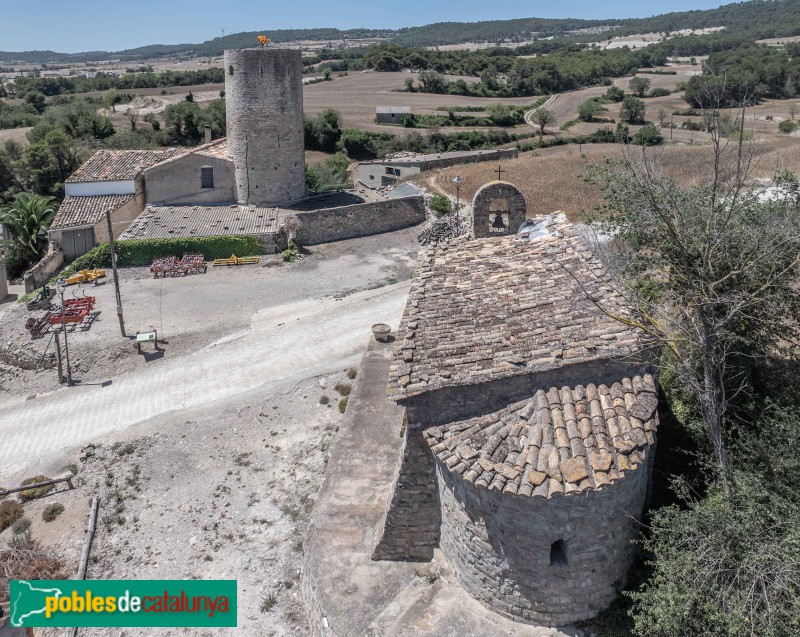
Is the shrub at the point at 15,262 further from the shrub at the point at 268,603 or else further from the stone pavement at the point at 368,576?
the shrub at the point at 268,603

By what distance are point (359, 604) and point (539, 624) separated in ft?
8.44

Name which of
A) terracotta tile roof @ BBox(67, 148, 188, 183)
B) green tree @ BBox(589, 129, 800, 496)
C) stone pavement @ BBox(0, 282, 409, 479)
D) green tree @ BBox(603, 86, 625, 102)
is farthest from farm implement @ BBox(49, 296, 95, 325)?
green tree @ BBox(603, 86, 625, 102)

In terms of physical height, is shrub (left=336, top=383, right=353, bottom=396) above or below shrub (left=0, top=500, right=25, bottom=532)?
above

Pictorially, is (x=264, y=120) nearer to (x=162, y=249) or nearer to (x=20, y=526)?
(x=162, y=249)

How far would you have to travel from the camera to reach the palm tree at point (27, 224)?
107 feet

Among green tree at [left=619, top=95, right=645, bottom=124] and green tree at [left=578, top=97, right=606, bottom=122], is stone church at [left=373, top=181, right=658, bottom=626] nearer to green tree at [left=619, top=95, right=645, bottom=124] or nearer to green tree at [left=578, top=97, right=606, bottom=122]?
green tree at [left=619, top=95, right=645, bottom=124]

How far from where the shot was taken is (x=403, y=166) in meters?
43.8

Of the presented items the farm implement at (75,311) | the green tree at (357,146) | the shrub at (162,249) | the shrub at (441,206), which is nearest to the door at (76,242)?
the shrub at (162,249)

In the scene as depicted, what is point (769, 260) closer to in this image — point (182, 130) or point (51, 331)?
point (51, 331)

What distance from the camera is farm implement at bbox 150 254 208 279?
2695 centimetres

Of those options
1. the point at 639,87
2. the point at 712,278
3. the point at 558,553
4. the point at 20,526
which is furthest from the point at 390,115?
the point at 558,553

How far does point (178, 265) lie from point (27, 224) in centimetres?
1127

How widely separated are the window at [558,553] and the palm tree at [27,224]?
107 feet

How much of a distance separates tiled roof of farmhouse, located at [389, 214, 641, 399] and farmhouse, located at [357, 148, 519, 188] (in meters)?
31.5
